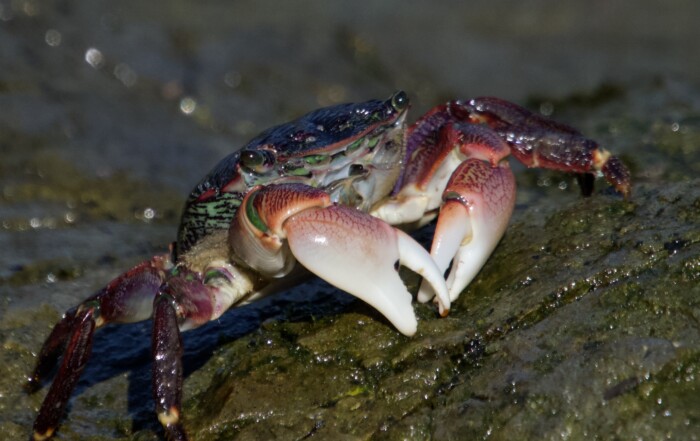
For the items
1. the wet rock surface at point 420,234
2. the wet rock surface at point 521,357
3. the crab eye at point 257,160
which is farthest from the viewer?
the crab eye at point 257,160

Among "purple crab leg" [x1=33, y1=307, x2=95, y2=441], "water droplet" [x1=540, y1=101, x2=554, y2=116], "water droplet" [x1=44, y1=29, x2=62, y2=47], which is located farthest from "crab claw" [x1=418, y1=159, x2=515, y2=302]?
"water droplet" [x1=44, y1=29, x2=62, y2=47]

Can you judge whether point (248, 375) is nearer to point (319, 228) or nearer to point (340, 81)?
point (319, 228)

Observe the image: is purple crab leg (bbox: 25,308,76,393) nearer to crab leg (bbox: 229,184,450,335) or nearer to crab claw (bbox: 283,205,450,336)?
crab leg (bbox: 229,184,450,335)

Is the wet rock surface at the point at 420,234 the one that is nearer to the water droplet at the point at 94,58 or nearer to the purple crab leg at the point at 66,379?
the water droplet at the point at 94,58

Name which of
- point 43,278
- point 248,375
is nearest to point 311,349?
point 248,375

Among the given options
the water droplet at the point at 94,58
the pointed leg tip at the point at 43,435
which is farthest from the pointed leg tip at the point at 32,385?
the water droplet at the point at 94,58
